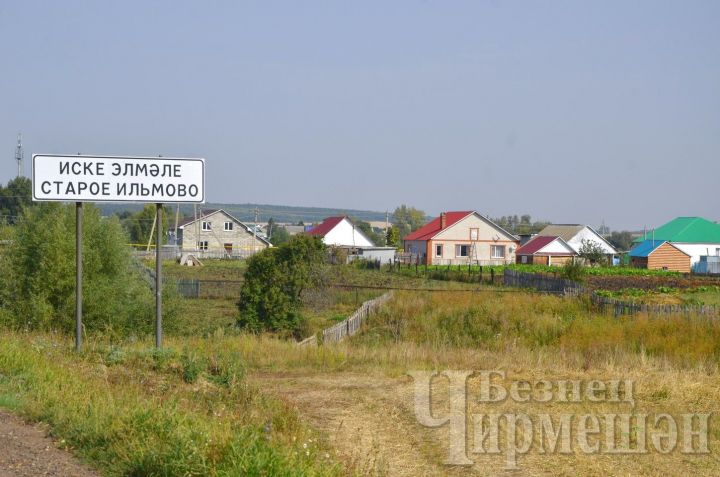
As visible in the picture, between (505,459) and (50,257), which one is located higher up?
(50,257)

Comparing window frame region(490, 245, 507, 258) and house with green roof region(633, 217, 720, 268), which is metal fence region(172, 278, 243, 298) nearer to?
window frame region(490, 245, 507, 258)

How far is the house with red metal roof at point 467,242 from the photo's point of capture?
83938mm

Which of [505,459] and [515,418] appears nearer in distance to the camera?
[505,459]

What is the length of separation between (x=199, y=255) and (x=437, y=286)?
52783mm

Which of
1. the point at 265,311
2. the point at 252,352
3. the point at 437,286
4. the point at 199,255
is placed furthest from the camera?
the point at 199,255

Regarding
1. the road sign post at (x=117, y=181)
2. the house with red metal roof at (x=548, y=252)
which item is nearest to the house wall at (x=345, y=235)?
the house with red metal roof at (x=548, y=252)

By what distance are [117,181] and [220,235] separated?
309 feet

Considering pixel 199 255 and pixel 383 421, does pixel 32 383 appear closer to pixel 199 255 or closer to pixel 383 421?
pixel 383 421

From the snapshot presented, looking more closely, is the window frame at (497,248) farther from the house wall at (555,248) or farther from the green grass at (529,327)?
the green grass at (529,327)

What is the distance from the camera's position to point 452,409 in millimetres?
9180

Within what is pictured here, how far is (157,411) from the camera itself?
703 cm

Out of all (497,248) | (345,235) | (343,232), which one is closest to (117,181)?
(497,248)

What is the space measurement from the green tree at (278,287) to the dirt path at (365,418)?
16.8m

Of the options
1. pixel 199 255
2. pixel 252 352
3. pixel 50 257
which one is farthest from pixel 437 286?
pixel 199 255
